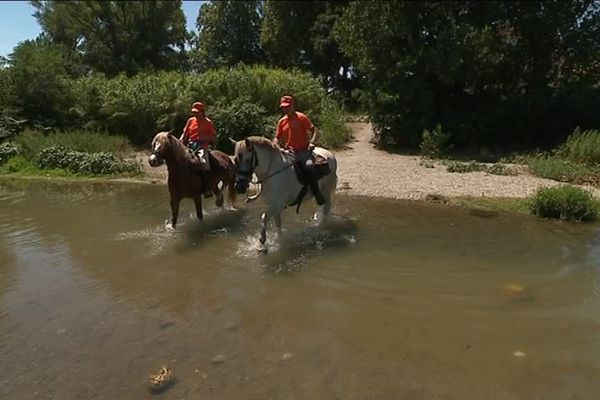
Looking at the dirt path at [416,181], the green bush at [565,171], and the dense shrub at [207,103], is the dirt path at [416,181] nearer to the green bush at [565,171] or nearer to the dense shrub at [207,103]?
the green bush at [565,171]

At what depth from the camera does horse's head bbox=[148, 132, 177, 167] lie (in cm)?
955

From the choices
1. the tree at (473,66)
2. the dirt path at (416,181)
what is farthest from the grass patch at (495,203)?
the tree at (473,66)

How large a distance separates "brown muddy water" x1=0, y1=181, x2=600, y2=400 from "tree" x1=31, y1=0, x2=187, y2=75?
112ft

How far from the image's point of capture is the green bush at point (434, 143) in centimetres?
1880

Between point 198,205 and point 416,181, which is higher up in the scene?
point 198,205

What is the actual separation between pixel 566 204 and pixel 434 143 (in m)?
8.13

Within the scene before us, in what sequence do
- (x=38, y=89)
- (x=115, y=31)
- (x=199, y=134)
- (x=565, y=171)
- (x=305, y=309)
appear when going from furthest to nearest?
(x=115, y=31) → (x=38, y=89) → (x=565, y=171) → (x=199, y=134) → (x=305, y=309)

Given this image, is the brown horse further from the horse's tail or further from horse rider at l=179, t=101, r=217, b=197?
the horse's tail

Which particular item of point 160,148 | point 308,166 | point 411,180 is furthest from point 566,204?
point 160,148

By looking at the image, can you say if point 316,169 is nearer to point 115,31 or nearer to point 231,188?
point 231,188

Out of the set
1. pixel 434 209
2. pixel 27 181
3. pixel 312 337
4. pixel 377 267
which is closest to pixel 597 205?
pixel 434 209

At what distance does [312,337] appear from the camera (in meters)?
6.11

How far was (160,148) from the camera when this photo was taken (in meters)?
9.71

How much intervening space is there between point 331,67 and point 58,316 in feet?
117
